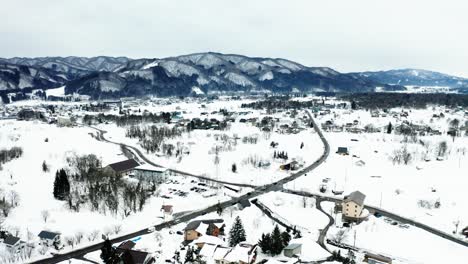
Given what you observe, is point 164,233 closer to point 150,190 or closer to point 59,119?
point 150,190

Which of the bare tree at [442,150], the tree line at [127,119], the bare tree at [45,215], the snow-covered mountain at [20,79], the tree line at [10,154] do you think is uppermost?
the snow-covered mountain at [20,79]

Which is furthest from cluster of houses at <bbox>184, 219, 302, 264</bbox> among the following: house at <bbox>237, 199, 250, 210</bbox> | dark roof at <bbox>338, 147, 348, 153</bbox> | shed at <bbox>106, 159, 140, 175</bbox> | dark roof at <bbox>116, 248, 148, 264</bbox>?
dark roof at <bbox>338, 147, 348, 153</bbox>

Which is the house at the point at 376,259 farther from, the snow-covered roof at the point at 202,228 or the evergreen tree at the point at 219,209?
the evergreen tree at the point at 219,209

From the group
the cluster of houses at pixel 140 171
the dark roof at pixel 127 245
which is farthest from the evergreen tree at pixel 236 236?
the cluster of houses at pixel 140 171

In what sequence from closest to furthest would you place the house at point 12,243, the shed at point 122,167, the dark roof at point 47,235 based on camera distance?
1. the house at point 12,243
2. the dark roof at point 47,235
3. the shed at point 122,167

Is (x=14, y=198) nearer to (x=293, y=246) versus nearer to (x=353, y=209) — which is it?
(x=293, y=246)

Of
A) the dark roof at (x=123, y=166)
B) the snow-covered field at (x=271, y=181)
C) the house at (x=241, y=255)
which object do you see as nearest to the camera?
the house at (x=241, y=255)

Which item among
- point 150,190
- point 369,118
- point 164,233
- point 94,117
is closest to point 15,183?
point 150,190
